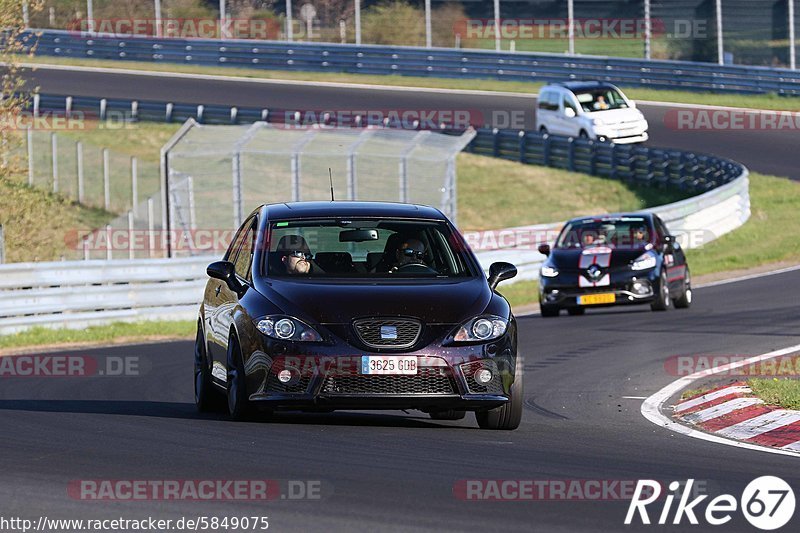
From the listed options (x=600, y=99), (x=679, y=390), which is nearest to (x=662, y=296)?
(x=679, y=390)

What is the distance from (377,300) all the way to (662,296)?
11.8 m

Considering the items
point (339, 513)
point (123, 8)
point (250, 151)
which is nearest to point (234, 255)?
point (339, 513)

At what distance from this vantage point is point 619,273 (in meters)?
20.9

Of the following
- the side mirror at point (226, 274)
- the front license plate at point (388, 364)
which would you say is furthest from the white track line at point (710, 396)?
the side mirror at point (226, 274)

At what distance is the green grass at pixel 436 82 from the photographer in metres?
45.3

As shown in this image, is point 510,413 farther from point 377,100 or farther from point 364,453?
point 377,100

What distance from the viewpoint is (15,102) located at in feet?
76.8

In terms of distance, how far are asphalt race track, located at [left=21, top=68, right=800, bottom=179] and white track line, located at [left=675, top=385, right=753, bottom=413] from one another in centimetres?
2746

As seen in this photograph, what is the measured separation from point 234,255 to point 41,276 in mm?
9164

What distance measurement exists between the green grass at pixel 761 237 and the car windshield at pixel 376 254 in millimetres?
17699

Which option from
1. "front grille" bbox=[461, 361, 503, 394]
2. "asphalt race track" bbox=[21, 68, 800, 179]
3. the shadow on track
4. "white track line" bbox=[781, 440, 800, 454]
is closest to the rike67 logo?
"white track line" bbox=[781, 440, 800, 454]

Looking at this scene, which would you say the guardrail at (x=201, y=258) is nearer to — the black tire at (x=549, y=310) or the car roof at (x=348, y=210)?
the black tire at (x=549, y=310)

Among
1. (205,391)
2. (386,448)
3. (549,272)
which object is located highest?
(386,448)

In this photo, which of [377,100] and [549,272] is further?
[377,100]
